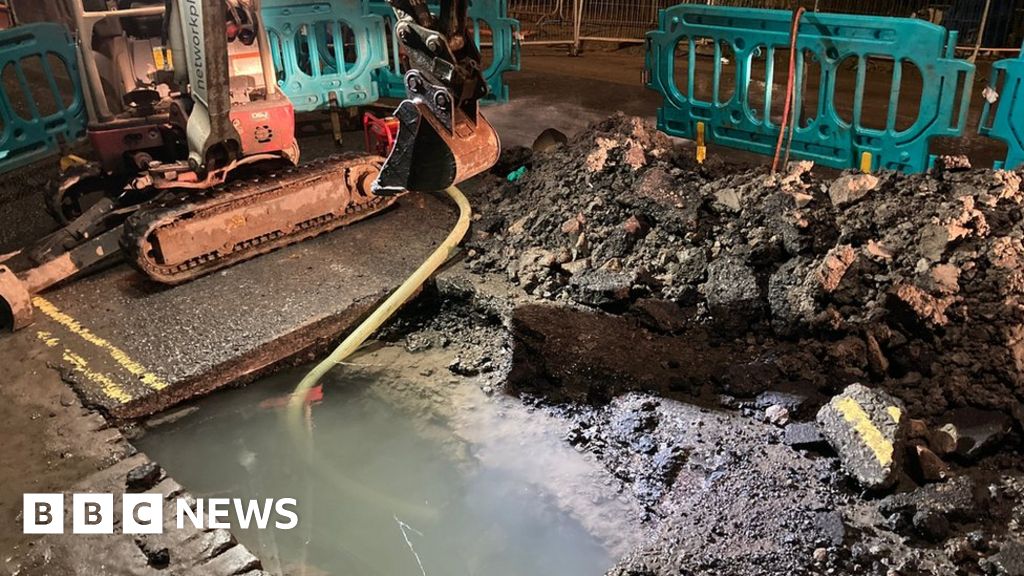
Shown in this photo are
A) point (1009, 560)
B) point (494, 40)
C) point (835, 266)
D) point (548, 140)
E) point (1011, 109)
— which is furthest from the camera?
point (494, 40)

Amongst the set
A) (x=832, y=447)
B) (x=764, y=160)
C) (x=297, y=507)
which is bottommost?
(x=297, y=507)

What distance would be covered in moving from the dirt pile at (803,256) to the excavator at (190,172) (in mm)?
1553

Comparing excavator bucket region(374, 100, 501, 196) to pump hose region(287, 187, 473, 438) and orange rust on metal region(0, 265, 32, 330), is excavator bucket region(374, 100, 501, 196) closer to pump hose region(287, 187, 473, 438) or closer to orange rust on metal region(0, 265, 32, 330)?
pump hose region(287, 187, 473, 438)

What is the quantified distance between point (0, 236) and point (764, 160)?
721cm

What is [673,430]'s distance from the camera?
4199mm

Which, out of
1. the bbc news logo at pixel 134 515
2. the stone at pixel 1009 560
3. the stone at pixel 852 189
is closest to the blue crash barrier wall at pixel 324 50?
the stone at pixel 852 189

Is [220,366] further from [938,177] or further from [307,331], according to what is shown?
[938,177]

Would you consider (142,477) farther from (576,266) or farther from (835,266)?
(835,266)

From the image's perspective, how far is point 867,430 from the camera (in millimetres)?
3773

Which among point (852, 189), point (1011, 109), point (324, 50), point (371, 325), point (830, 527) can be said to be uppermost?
point (324, 50)

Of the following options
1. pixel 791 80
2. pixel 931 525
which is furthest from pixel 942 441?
pixel 791 80

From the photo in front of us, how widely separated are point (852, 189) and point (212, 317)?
4551 millimetres

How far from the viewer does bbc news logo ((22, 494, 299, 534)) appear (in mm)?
3559

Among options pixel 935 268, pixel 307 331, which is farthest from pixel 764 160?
pixel 307 331
